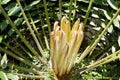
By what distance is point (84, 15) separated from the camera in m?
2.62

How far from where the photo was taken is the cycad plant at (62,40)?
2053mm

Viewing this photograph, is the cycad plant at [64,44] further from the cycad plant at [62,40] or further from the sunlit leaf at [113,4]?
the sunlit leaf at [113,4]

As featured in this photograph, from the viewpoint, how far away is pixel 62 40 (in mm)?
1989

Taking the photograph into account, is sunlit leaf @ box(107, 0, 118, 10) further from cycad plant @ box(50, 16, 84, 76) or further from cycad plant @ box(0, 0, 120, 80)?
cycad plant @ box(50, 16, 84, 76)

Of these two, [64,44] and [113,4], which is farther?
[113,4]

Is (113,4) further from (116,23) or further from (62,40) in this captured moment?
(62,40)

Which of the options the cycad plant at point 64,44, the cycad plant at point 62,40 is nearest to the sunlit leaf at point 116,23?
the cycad plant at point 62,40

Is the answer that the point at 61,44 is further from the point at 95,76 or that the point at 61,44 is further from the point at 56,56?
the point at 95,76

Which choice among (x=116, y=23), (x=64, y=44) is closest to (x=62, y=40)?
(x=64, y=44)

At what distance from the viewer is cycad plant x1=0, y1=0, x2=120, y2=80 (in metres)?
2.05

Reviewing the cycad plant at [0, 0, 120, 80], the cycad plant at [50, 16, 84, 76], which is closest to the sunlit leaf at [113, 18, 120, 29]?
the cycad plant at [0, 0, 120, 80]

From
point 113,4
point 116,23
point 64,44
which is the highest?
point 113,4

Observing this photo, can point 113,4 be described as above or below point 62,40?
above

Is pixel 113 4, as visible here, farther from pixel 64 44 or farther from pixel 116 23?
pixel 64 44
